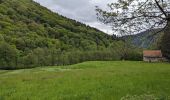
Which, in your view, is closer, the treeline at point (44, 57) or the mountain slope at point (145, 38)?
the mountain slope at point (145, 38)

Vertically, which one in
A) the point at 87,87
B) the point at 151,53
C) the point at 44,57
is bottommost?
the point at 87,87

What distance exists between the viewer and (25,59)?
495 ft

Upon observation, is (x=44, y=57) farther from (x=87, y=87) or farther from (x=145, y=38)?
(x=145, y=38)

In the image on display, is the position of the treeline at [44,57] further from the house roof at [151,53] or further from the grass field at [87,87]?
the grass field at [87,87]

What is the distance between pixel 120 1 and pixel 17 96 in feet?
25.8

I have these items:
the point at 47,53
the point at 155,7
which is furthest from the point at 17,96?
the point at 47,53

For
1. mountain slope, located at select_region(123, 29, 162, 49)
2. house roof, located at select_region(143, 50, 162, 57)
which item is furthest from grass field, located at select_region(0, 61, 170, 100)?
house roof, located at select_region(143, 50, 162, 57)

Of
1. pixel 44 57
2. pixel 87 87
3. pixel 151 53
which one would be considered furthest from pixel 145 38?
pixel 44 57

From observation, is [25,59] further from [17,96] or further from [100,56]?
[17,96]

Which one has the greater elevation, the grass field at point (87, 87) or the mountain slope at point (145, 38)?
the mountain slope at point (145, 38)

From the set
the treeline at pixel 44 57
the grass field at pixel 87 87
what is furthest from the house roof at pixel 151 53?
the grass field at pixel 87 87

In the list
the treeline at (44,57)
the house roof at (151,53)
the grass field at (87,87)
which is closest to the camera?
the grass field at (87,87)

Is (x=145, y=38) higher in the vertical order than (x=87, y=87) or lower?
higher

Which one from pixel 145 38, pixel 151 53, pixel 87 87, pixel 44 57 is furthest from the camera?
pixel 44 57
